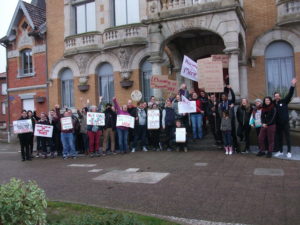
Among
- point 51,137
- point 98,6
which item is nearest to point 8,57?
point 98,6

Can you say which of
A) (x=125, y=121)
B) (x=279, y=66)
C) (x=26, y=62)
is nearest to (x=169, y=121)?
(x=125, y=121)

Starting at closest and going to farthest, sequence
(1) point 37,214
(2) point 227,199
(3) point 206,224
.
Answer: (1) point 37,214 < (3) point 206,224 < (2) point 227,199

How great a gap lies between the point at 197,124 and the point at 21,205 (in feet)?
29.5

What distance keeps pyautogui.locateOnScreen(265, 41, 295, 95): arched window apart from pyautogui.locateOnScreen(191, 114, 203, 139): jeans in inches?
185

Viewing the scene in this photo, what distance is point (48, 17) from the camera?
2041cm

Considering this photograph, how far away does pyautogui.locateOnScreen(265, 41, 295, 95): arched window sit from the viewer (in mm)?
14081

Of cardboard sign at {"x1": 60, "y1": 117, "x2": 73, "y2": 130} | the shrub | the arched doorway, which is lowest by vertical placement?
the shrub

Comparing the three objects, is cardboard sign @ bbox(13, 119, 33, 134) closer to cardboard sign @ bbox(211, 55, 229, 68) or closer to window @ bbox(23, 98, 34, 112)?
cardboard sign @ bbox(211, 55, 229, 68)

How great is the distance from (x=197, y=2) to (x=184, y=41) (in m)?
2.93

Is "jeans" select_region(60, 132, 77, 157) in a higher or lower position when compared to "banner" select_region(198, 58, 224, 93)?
lower

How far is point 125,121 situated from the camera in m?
11.8

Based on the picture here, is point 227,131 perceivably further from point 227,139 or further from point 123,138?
point 123,138

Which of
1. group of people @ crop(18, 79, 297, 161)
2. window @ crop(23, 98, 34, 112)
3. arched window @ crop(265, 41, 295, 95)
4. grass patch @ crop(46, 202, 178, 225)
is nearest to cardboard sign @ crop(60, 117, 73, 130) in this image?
group of people @ crop(18, 79, 297, 161)

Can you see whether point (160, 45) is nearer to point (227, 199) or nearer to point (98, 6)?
point (98, 6)
